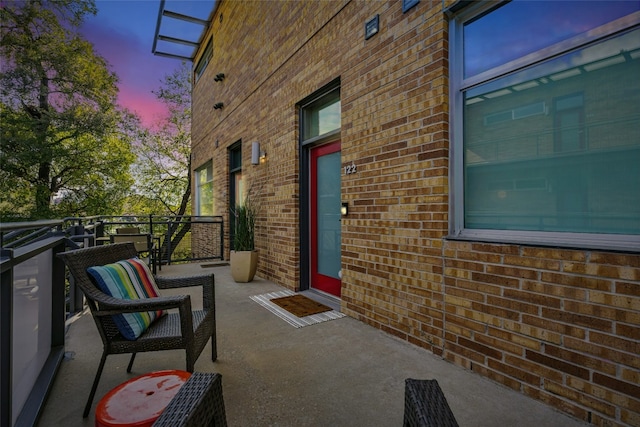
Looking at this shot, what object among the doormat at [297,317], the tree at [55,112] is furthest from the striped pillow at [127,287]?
the tree at [55,112]

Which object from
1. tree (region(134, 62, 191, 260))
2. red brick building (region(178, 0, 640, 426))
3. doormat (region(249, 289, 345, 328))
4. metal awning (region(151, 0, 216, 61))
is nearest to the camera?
red brick building (region(178, 0, 640, 426))

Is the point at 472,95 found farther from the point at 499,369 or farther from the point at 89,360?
the point at 89,360

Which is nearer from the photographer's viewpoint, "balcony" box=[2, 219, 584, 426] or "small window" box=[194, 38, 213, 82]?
"balcony" box=[2, 219, 584, 426]

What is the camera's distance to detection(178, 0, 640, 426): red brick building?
5.10 feet

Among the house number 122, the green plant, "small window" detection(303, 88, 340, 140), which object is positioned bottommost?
the green plant

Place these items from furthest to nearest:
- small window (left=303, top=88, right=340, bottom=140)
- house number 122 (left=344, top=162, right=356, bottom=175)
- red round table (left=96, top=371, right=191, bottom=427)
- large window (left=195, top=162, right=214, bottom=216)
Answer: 1. large window (left=195, top=162, right=214, bottom=216)
2. small window (left=303, top=88, right=340, bottom=140)
3. house number 122 (left=344, top=162, right=356, bottom=175)
4. red round table (left=96, top=371, right=191, bottom=427)

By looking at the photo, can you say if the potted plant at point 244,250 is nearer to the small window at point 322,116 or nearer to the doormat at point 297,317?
the doormat at point 297,317

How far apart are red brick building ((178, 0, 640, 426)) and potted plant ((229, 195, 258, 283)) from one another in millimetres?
1379

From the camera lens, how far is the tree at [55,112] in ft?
32.1

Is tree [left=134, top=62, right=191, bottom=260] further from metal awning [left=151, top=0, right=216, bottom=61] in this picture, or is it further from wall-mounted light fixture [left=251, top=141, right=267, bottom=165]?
wall-mounted light fixture [left=251, top=141, right=267, bottom=165]

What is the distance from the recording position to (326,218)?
3904 millimetres

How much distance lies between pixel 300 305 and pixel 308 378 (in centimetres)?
153

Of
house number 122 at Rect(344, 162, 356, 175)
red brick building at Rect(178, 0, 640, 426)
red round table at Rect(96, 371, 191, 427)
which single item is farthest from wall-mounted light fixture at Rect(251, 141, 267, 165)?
red round table at Rect(96, 371, 191, 427)

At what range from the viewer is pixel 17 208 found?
9789 mm
